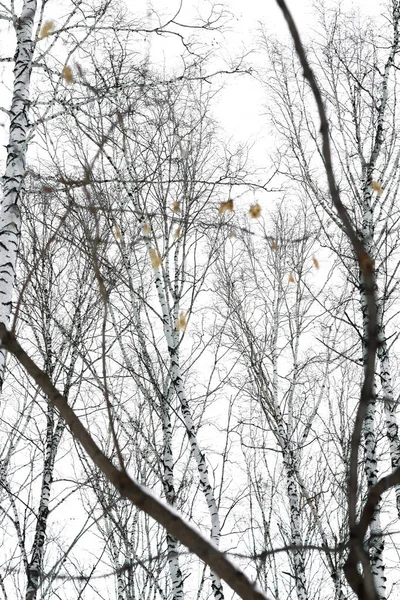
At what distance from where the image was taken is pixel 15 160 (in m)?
3.82

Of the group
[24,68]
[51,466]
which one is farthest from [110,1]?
[51,466]

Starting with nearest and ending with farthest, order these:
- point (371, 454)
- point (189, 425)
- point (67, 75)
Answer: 1. point (67, 75)
2. point (371, 454)
3. point (189, 425)

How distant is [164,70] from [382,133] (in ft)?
7.60

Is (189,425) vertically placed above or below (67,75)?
below

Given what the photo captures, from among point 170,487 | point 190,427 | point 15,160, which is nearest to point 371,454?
point 190,427

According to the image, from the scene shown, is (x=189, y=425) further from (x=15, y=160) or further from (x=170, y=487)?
(x=15, y=160)

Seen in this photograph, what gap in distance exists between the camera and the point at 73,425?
624 mm

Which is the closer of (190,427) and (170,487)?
(170,487)

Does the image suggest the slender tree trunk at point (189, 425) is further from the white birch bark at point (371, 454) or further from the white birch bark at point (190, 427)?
the white birch bark at point (371, 454)

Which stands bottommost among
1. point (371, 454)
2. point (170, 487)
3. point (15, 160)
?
point (170, 487)

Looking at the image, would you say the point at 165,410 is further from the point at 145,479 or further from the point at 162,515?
the point at 162,515

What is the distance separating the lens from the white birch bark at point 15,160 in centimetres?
337

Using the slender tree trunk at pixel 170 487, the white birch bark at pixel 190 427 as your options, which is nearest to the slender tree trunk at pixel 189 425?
the white birch bark at pixel 190 427

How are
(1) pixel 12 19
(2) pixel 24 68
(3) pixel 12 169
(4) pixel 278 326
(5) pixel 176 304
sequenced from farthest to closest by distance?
(4) pixel 278 326
(5) pixel 176 304
(1) pixel 12 19
(2) pixel 24 68
(3) pixel 12 169
